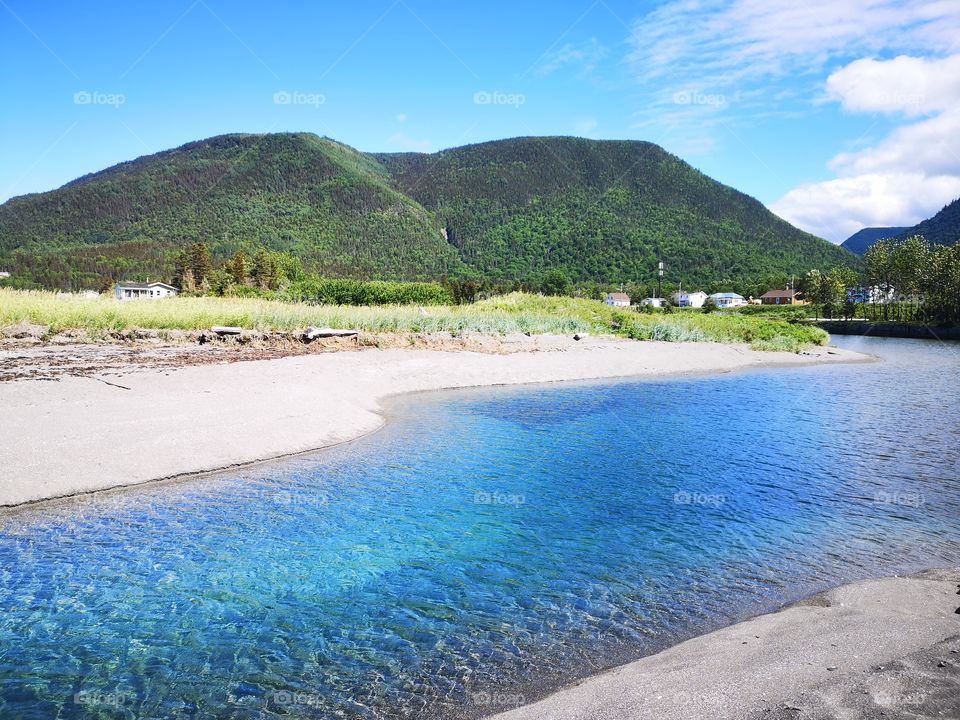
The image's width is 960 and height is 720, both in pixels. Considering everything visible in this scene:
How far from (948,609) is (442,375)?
17.7 m

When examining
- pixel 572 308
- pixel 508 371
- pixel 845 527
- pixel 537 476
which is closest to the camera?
pixel 845 527

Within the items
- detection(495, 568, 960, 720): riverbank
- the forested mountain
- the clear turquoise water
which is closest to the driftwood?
the clear turquoise water

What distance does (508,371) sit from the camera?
77.5 ft

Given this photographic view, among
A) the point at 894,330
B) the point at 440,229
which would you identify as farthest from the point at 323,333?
the point at 440,229

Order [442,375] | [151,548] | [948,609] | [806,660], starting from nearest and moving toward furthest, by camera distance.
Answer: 1. [806,660]
2. [948,609]
3. [151,548]
4. [442,375]

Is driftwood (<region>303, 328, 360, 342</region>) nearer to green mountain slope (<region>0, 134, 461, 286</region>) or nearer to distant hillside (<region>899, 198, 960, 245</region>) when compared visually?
green mountain slope (<region>0, 134, 461, 286</region>)

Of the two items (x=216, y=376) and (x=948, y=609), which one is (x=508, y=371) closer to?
(x=216, y=376)

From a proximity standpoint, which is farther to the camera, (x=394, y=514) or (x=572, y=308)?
(x=572, y=308)

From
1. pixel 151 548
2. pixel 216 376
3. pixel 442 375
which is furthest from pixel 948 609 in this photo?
pixel 442 375
